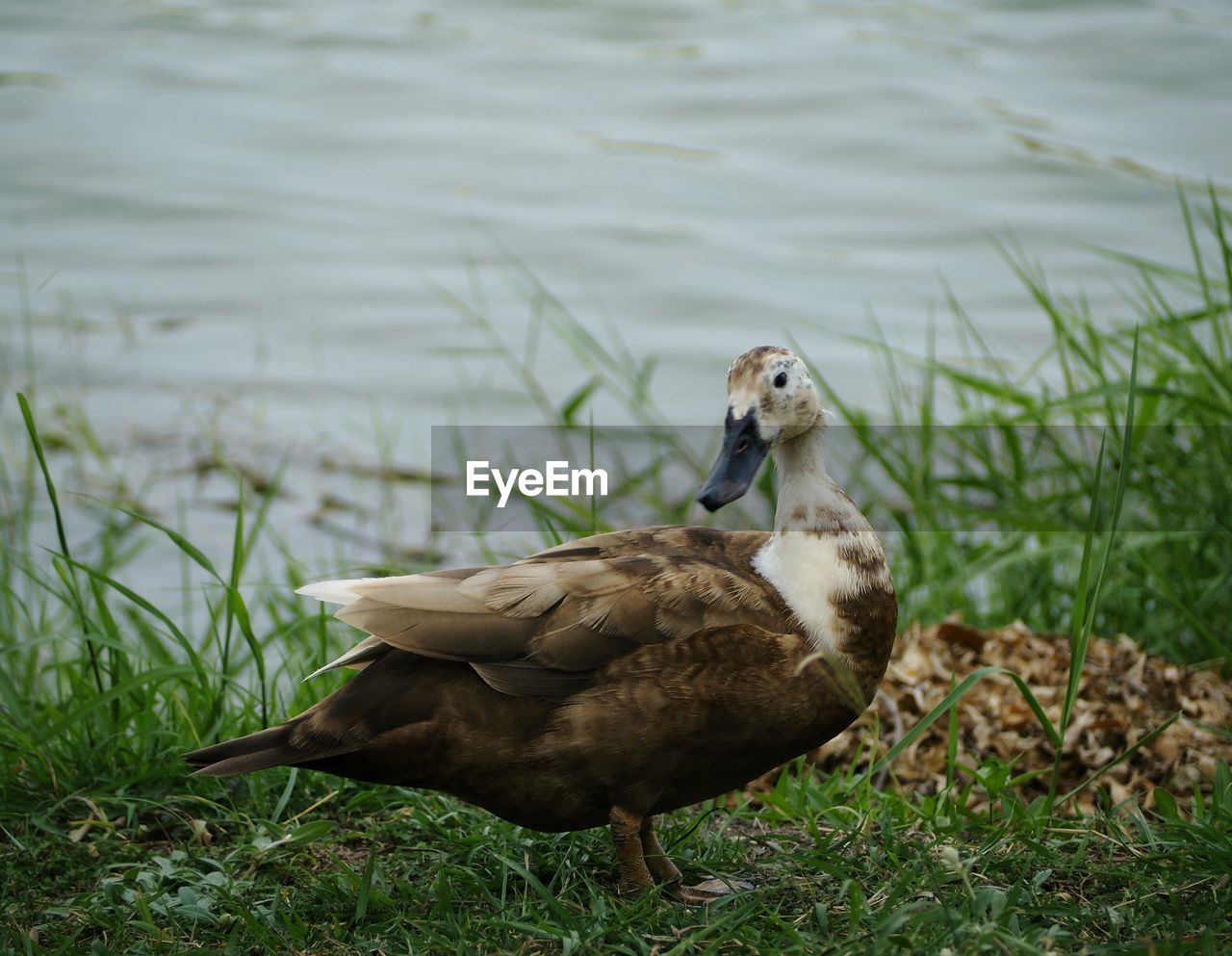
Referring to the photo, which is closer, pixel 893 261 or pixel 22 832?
pixel 22 832

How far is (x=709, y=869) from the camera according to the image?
10.8 ft

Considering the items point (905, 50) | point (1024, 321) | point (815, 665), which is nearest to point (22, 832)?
point (815, 665)

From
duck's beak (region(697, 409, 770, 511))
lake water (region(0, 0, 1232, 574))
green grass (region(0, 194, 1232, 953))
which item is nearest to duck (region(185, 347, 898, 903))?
duck's beak (region(697, 409, 770, 511))

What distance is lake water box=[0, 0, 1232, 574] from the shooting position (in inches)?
312

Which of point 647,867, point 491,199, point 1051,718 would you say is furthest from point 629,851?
point 491,199

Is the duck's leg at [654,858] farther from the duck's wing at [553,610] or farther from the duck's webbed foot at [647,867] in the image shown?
the duck's wing at [553,610]

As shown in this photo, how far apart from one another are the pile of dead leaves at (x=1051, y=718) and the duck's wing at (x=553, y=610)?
3.90 ft

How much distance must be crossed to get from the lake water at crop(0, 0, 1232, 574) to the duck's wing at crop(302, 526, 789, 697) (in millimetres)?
3566

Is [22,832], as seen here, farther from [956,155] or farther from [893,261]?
[956,155]

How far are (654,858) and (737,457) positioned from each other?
903mm

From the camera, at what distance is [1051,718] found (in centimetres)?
434

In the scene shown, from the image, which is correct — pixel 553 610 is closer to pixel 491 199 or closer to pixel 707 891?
pixel 707 891

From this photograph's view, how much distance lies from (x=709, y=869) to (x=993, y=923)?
0.87 m

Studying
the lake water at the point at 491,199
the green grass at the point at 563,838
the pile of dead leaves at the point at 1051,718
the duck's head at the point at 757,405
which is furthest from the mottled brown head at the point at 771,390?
the lake water at the point at 491,199
